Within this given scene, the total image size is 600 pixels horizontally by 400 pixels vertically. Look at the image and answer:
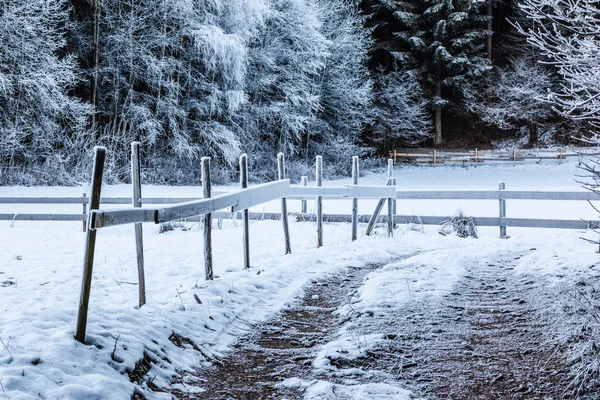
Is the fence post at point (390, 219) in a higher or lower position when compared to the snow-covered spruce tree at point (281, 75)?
lower

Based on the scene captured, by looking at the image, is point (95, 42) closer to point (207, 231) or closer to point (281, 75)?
point (281, 75)

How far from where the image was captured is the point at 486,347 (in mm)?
4180

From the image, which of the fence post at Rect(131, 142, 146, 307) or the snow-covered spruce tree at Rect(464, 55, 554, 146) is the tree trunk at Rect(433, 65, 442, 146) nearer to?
the snow-covered spruce tree at Rect(464, 55, 554, 146)

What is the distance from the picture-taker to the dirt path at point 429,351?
3.48 metres

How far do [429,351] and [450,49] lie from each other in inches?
1570

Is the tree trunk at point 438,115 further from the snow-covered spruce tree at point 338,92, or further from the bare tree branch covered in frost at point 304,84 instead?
the bare tree branch covered in frost at point 304,84

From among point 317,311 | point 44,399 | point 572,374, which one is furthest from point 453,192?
point 44,399

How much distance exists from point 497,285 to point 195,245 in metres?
5.37

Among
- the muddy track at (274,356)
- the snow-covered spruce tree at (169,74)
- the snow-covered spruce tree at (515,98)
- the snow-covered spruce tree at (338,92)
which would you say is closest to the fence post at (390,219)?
the muddy track at (274,356)

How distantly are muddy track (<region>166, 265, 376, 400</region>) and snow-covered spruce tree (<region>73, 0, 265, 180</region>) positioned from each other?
20477 mm

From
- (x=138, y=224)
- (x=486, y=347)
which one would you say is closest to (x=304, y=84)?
(x=138, y=224)

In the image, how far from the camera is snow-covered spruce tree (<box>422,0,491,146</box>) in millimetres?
39344

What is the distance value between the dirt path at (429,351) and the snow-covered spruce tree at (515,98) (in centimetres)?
3557

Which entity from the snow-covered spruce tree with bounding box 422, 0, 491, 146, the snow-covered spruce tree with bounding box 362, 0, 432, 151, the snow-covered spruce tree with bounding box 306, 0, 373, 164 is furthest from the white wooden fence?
the snow-covered spruce tree with bounding box 422, 0, 491, 146
